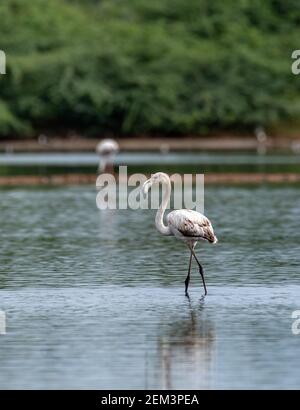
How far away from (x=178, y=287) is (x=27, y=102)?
166 feet

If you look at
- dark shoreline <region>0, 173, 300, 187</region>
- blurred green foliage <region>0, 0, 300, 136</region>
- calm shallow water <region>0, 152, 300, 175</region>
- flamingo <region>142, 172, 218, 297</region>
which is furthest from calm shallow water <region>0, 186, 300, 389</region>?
blurred green foliage <region>0, 0, 300, 136</region>

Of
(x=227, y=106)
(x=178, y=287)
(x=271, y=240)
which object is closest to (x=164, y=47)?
(x=227, y=106)

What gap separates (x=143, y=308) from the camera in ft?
52.3

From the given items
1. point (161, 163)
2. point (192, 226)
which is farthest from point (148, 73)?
point (192, 226)

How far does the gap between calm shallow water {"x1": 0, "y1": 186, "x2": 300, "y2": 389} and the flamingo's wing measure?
0.67 meters

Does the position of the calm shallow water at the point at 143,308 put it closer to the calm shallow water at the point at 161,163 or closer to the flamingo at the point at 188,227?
the flamingo at the point at 188,227

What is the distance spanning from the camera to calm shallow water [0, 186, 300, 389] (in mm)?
12586

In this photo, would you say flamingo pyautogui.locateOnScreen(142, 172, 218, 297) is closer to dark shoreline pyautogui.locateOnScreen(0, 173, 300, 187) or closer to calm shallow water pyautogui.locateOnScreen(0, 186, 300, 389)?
calm shallow water pyautogui.locateOnScreen(0, 186, 300, 389)

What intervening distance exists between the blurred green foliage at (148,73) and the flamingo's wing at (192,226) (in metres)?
48.0

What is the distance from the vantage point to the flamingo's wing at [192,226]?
55.7 ft

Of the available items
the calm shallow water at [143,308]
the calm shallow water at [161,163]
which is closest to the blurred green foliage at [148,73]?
the calm shallow water at [161,163]

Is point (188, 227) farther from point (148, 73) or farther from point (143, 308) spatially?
point (148, 73)
